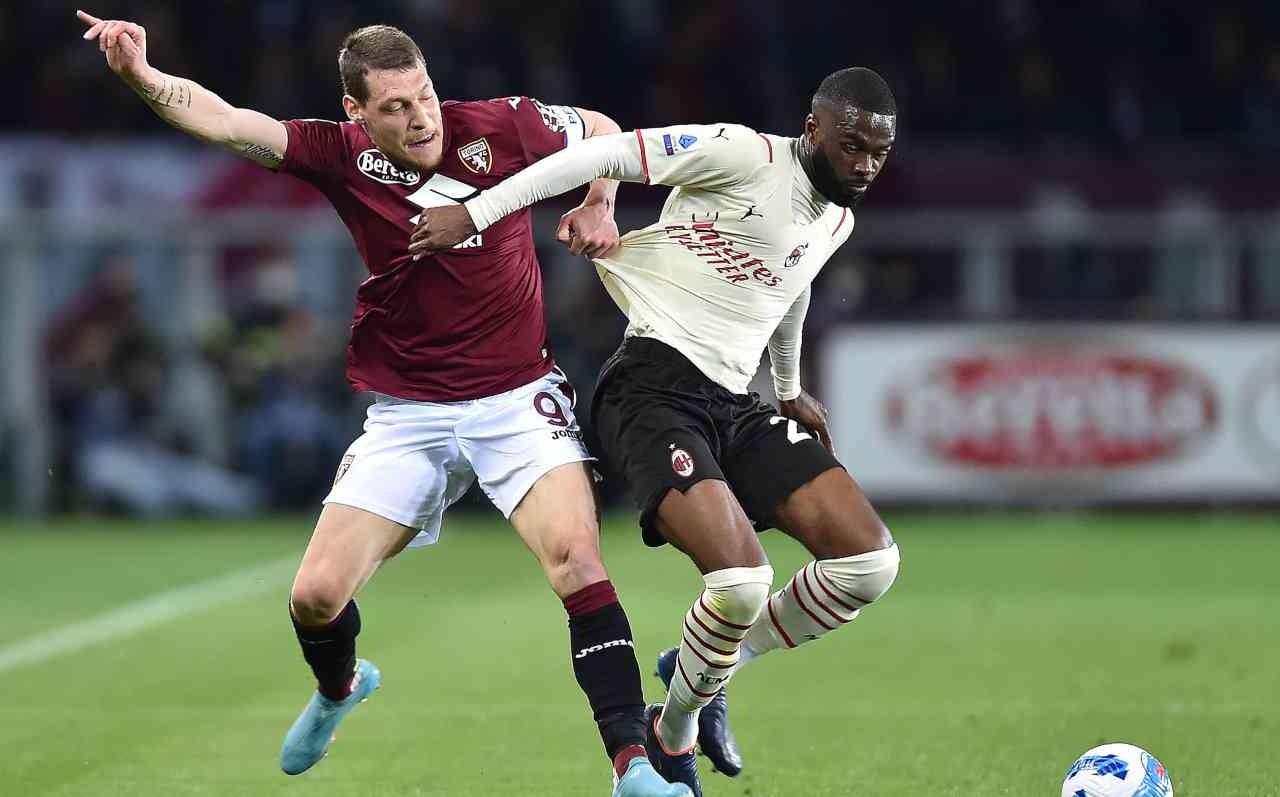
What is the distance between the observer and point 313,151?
5.71 metres

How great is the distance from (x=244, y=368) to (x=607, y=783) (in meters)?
10.2

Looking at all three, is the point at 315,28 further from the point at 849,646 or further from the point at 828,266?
the point at 849,646

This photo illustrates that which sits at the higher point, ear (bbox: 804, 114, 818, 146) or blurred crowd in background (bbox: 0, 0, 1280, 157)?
ear (bbox: 804, 114, 818, 146)

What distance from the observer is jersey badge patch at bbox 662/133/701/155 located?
A: 18.2 feet

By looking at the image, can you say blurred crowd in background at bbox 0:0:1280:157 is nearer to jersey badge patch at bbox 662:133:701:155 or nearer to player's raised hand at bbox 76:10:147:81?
player's raised hand at bbox 76:10:147:81

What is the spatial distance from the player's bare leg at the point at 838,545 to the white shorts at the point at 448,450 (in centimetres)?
68

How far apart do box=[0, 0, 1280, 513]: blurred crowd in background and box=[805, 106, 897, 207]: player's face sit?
903 cm

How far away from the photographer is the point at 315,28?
18.1m

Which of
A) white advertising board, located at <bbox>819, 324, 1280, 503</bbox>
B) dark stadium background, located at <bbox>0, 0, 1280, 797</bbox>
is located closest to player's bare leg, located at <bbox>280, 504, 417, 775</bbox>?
dark stadium background, located at <bbox>0, 0, 1280, 797</bbox>

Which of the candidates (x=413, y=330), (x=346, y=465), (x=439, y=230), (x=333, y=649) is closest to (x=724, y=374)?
(x=413, y=330)

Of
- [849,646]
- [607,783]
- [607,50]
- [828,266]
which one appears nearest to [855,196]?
[607,783]

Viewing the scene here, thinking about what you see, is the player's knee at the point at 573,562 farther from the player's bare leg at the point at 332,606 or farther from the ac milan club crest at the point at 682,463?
the player's bare leg at the point at 332,606

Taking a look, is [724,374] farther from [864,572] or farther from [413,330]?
[413,330]

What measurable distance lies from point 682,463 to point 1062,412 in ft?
31.4
